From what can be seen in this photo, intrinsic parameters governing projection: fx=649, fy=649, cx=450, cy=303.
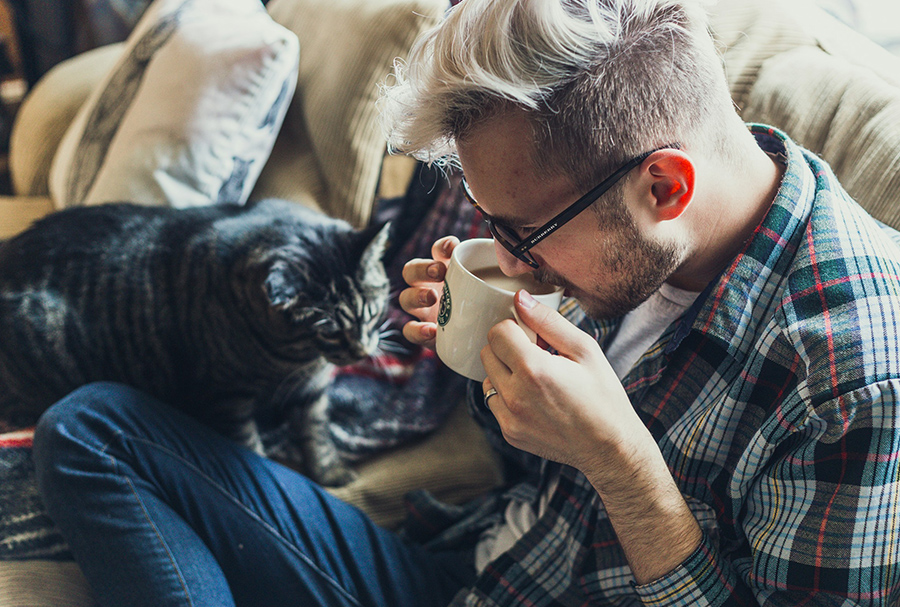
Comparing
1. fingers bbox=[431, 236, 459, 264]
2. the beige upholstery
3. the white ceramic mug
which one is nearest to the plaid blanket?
fingers bbox=[431, 236, 459, 264]

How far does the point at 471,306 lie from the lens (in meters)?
0.73

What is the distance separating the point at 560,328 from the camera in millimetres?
694

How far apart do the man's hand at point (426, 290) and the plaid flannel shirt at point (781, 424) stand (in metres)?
0.30

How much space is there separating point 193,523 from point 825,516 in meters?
0.81

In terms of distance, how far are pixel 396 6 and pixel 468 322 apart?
0.85 meters

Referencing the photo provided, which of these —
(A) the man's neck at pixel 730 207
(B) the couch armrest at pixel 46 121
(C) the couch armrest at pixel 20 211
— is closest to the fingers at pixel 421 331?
(A) the man's neck at pixel 730 207

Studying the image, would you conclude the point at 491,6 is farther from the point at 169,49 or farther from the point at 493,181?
the point at 169,49

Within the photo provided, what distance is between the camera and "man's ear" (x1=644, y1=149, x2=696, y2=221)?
2.26 ft

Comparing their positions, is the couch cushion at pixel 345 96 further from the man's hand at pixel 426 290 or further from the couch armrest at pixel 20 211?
the couch armrest at pixel 20 211

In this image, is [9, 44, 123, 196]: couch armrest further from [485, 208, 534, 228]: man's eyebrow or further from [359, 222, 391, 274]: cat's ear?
[485, 208, 534, 228]: man's eyebrow

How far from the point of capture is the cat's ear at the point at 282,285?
101cm

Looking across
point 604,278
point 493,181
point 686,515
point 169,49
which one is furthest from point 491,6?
point 169,49

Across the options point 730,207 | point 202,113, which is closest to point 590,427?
point 730,207

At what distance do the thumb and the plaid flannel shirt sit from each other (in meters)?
0.18
